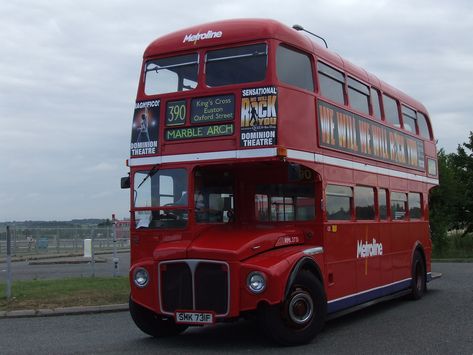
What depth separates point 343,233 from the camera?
1006 centimetres

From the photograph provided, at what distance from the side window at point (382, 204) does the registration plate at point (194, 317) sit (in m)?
5.04

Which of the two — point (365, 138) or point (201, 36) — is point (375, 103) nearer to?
point (365, 138)

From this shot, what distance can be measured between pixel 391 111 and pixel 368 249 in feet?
11.1

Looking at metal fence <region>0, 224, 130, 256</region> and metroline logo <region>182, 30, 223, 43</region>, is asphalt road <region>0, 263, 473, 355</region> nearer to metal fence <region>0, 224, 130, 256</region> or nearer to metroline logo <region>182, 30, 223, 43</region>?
metroline logo <region>182, 30, 223, 43</region>

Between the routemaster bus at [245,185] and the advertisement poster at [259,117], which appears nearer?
the routemaster bus at [245,185]

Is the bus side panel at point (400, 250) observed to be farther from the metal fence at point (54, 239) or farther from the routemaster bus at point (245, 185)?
the metal fence at point (54, 239)

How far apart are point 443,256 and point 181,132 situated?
68.2 feet

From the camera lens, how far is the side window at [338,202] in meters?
9.65

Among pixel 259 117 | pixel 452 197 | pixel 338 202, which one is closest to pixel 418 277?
pixel 338 202

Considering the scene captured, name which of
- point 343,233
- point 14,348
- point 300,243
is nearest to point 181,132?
point 300,243

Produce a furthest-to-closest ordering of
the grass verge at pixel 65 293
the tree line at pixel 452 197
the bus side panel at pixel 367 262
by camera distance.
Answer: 1. the tree line at pixel 452 197
2. the grass verge at pixel 65 293
3. the bus side panel at pixel 367 262

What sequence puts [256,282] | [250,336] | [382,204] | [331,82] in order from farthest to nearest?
1. [382,204]
2. [331,82]
3. [250,336]
4. [256,282]

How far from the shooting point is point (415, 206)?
46.0ft

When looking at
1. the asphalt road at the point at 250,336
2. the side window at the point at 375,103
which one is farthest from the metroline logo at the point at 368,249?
the side window at the point at 375,103
